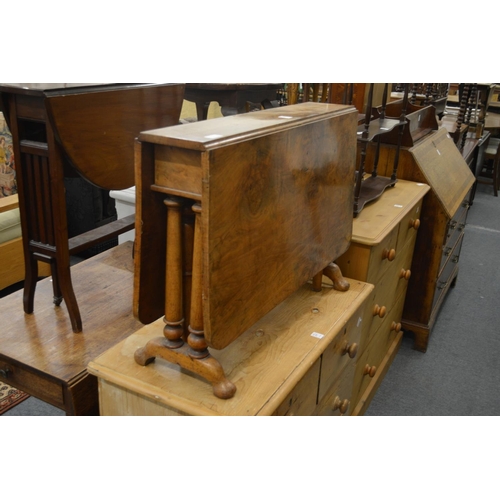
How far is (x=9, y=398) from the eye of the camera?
8.62 ft

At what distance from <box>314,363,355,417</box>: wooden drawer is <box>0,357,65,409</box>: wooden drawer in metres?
0.80

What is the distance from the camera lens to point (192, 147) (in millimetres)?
1152

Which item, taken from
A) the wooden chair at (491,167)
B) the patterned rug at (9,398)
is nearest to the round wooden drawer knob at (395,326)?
the patterned rug at (9,398)

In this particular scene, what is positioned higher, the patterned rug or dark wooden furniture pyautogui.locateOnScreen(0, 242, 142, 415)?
dark wooden furniture pyautogui.locateOnScreen(0, 242, 142, 415)

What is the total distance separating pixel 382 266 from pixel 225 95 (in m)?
1.28

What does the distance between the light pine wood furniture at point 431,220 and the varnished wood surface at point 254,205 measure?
1208mm

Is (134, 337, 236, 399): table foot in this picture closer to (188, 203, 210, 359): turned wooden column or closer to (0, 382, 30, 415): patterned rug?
(188, 203, 210, 359): turned wooden column

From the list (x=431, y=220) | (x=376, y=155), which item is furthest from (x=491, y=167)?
(x=376, y=155)

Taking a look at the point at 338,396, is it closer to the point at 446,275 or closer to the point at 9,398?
the point at 9,398

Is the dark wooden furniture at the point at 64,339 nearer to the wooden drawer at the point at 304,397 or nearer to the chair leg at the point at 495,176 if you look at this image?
the wooden drawer at the point at 304,397

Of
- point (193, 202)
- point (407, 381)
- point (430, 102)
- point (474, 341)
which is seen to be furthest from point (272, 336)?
point (430, 102)

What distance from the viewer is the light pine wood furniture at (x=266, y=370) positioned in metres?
1.37

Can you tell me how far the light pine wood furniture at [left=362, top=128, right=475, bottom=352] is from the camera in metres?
2.84

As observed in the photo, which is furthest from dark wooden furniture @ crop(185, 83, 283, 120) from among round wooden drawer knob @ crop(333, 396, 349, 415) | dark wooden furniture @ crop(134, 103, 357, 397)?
round wooden drawer knob @ crop(333, 396, 349, 415)
